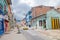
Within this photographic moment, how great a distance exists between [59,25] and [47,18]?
4.82 meters

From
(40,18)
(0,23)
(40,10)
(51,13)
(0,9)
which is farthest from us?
(40,10)

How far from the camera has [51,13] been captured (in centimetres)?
5350

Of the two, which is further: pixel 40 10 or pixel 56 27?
pixel 40 10

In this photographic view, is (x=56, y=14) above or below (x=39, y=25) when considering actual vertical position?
above

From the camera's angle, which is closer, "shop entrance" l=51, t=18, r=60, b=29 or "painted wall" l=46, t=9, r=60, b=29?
"painted wall" l=46, t=9, r=60, b=29

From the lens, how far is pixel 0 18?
28500mm

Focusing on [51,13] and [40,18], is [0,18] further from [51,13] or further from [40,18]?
[40,18]

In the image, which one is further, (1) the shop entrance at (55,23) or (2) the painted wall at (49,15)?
(1) the shop entrance at (55,23)

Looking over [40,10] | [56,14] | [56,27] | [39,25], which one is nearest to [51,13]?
[56,14]

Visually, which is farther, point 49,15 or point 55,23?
point 55,23

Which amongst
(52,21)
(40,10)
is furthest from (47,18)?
(40,10)

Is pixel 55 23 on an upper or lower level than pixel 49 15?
lower

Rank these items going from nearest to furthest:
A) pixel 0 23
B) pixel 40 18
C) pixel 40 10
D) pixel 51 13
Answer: pixel 0 23, pixel 51 13, pixel 40 18, pixel 40 10

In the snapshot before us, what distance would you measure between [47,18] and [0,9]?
28.0m
